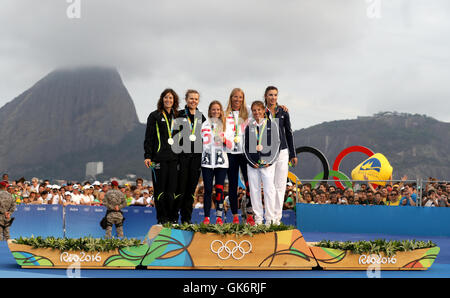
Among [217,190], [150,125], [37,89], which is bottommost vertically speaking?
[217,190]

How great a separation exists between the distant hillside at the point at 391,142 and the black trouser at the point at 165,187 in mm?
108548

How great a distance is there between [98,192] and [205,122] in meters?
11.4

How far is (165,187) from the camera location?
798 centimetres

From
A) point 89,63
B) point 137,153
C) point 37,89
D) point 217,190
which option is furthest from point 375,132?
point 217,190

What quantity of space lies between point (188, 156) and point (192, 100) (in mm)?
860

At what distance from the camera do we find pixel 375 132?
5581 inches

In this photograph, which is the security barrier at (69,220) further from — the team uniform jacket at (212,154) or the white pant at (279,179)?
the team uniform jacket at (212,154)

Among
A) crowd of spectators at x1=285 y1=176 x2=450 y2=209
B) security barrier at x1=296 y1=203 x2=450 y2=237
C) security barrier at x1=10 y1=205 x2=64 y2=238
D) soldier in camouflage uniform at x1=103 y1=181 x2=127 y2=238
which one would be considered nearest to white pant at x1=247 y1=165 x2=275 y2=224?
soldier in camouflage uniform at x1=103 y1=181 x2=127 y2=238

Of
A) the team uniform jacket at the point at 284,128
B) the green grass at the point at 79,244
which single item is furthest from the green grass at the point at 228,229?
the team uniform jacket at the point at 284,128

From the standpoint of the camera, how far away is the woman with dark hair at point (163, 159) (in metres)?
7.93

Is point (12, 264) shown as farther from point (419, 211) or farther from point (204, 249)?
point (419, 211)

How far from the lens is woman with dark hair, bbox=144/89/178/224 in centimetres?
793

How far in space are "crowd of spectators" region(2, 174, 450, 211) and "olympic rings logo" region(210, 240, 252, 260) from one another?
7069 millimetres

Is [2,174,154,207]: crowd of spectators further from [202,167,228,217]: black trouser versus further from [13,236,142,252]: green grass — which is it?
[13,236,142,252]: green grass
